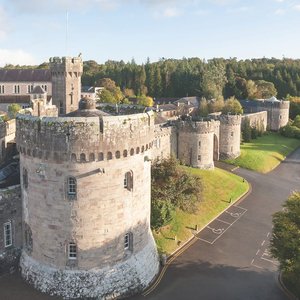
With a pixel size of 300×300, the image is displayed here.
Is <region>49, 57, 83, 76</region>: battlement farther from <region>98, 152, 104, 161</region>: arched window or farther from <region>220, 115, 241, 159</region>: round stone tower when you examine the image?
<region>98, 152, 104, 161</region>: arched window

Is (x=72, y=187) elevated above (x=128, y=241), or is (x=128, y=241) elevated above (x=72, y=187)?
(x=72, y=187)

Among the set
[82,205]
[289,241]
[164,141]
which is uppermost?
[164,141]

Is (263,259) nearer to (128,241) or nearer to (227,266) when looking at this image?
(227,266)

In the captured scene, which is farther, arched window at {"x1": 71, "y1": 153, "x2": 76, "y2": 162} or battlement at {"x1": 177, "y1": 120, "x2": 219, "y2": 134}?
battlement at {"x1": 177, "y1": 120, "x2": 219, "y2": 134}

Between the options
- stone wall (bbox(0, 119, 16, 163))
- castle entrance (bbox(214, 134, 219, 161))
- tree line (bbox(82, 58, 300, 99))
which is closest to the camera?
stone wall (bbox(0, 119, 16, 163))

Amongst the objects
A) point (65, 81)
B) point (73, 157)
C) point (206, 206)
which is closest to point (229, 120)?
point (206, 206)

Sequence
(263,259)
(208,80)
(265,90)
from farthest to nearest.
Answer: (208,80), (265,90), (263,259)

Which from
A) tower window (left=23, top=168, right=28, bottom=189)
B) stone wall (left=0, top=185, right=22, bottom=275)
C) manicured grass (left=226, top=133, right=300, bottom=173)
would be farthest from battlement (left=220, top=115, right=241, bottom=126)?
tower window (left=23, top=168, right=28, bottom=189)
